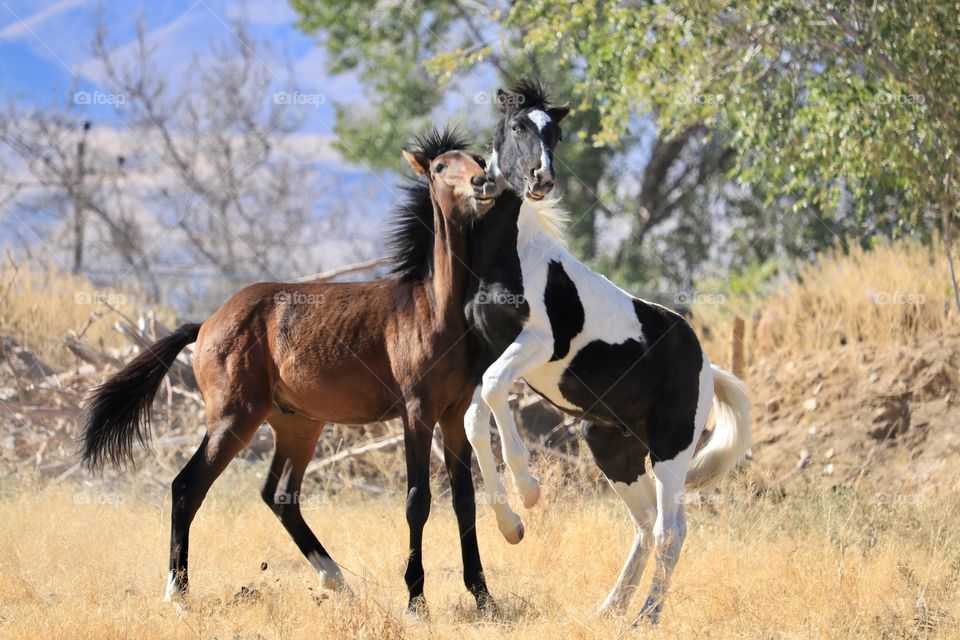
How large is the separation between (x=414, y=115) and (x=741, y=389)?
1617 centimetres

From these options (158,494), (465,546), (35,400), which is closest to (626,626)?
(465,546)

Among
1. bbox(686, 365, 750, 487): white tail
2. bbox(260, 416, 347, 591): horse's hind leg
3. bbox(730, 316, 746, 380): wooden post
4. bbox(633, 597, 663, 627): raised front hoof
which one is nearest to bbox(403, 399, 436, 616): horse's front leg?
bbox(260, 416, 347, 591): horse's hind leg

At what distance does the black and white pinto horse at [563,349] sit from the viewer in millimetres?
5383

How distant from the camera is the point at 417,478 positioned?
585 centimetres

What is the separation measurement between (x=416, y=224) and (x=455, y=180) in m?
0.61

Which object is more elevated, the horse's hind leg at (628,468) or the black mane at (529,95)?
the black mane at (529,95)

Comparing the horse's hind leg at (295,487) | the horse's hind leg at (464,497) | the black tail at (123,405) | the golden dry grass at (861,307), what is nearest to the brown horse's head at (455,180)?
the horse's hind leg at (464,497)

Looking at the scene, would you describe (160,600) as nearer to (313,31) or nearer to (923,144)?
(923,144)

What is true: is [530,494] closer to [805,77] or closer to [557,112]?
[557,112]

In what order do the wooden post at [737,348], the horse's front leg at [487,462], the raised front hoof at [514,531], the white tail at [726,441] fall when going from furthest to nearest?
the wooden post at [737,348] → the white tail at [726,441] → the raised front hoof at [514,531] → the horse's front leg at [487,462]

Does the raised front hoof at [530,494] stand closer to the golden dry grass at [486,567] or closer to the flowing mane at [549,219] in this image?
the golden dry grass at [486,567]

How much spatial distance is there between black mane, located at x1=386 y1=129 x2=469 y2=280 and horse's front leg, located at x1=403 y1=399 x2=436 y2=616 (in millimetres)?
939

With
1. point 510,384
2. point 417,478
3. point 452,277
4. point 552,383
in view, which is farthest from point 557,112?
point 417,478

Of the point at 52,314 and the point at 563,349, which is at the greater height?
the point at 52,314
